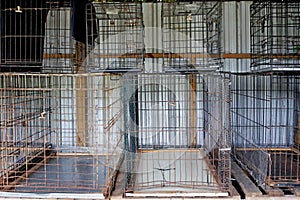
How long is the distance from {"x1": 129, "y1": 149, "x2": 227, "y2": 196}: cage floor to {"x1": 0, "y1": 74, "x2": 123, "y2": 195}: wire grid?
0.32 m

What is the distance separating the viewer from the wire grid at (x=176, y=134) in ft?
10.4

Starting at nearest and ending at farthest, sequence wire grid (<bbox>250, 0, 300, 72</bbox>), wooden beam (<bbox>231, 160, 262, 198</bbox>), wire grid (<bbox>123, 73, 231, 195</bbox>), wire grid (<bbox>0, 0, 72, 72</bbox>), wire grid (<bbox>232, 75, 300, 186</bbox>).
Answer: wooden beam (<bbox>231, 160, 262, 198</bbox>) → wire grid (<bbox>123, 73, 231, 195</bbox>) → wire grid (<bbox>0, 0, 72, 72</bbox>) → wire grid (<bbox>250, 0, 300, 72</bbox>) → wire grid (<bbox>232, 75, 300, 186</bbox>)

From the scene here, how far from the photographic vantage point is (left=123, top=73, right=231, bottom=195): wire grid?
3156 millimetres

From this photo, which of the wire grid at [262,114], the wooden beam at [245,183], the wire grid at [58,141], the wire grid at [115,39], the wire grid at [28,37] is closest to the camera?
the wooden beam at [245,183]

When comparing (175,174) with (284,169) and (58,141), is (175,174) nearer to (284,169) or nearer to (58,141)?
(284,169)

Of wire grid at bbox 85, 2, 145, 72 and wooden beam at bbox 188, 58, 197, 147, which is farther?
wooden beam at bbox 188, 58, 197, 147

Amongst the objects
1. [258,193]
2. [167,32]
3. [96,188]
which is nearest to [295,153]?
[258,193]

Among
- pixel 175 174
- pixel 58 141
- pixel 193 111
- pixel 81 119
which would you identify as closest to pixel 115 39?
pixel 81 119

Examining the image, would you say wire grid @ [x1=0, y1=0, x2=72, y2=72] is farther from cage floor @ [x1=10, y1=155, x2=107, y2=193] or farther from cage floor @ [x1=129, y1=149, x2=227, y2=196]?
cage floor @ [x1=129, y1=149, x2=227, y2=196]

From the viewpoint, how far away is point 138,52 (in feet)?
14.1

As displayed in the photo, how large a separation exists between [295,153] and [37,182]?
10.4 ft

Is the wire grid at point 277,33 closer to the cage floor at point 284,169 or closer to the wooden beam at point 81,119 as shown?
the cage floor at point 284,169

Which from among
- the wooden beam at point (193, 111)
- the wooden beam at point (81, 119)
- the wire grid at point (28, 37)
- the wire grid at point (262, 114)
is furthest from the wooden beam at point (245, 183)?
the wire grid at point (28, 37)

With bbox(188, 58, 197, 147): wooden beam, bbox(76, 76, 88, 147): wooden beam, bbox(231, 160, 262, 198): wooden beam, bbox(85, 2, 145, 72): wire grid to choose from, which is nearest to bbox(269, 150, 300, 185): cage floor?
bbox(231, 160, 262, 198): wooden beam
